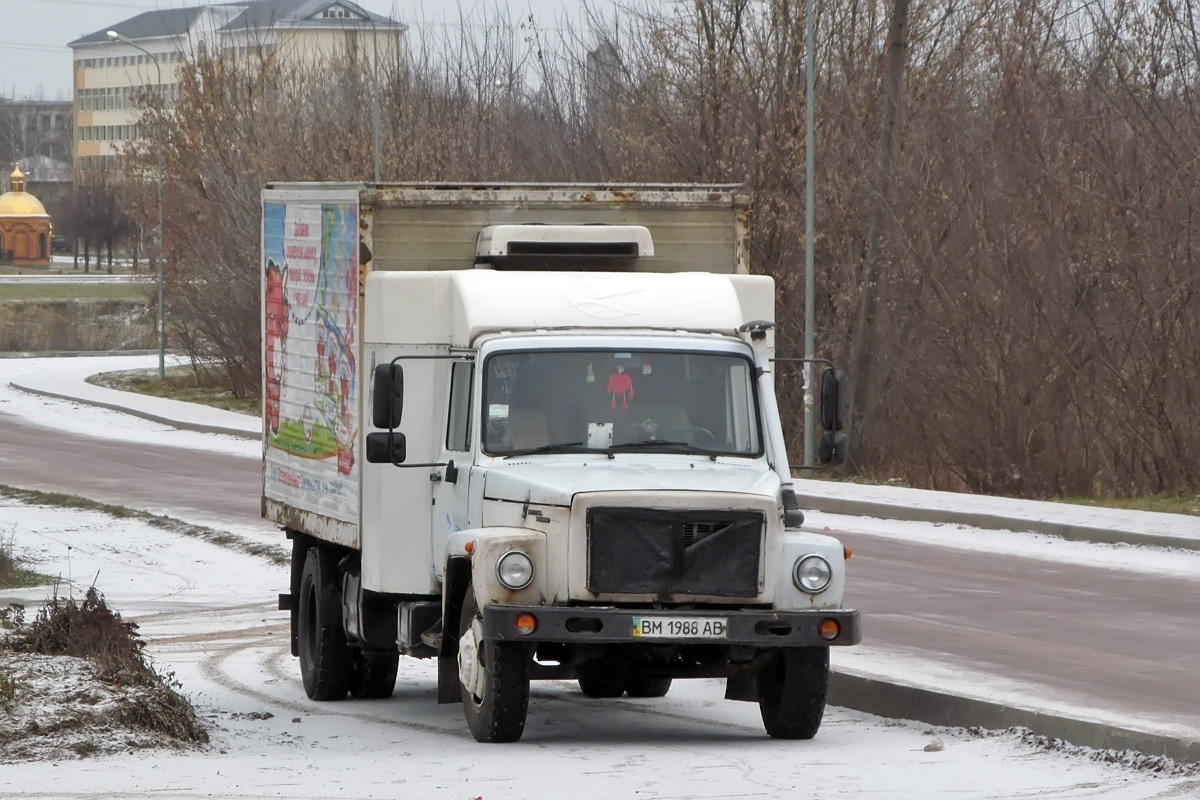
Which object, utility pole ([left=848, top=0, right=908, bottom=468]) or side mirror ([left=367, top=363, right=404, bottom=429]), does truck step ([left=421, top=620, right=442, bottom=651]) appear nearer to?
side mirror ([left=367, top=363, right=404, bottom=429])

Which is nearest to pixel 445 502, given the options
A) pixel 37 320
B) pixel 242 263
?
pixel 242 263

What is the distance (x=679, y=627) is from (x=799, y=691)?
862mm

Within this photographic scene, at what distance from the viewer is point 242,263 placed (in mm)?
46531

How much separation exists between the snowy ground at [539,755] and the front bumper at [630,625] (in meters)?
0.53

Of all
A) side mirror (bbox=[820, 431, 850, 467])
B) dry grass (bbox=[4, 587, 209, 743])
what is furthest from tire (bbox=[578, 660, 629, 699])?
dry grass (bbox=[4, 587, 209, 743])

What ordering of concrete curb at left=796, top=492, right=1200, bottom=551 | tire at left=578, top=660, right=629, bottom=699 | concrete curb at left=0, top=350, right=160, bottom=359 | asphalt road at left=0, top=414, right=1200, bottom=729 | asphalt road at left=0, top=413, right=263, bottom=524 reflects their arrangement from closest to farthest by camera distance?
tire at left=578, top=660, right=629, bottom=699
asphalt road at left=0, top=414, right=1200, bottom=729
concrete curb at left=796, top=492, right=1200, bottom=551
asphalt road at left=0, top=413, right=263, bottom=524
concrete curb at left=0, top=350, right=160, bottom=359

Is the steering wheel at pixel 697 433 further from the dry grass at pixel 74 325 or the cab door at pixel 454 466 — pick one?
the dry grass at pixel 74 325

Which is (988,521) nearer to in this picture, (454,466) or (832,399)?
(832,399)

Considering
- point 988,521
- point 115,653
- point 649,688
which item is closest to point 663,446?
point 649,688

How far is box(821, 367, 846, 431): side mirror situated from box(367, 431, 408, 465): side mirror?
6.78ft

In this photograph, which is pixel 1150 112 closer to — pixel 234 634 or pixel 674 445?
pixel 234 634

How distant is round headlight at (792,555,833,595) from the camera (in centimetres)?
916

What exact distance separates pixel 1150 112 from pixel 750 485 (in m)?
18.2

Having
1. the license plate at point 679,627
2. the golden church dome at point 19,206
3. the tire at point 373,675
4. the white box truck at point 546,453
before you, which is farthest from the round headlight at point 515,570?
the golden church dome at point 19,206
